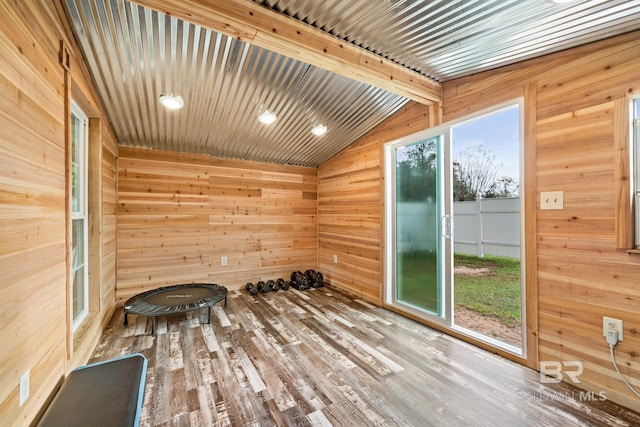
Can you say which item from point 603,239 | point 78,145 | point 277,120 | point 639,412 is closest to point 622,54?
point 603,239

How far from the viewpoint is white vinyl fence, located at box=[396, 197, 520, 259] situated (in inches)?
119

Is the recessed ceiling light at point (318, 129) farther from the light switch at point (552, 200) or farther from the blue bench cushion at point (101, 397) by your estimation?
the blue bench cushion at point (101, 397)

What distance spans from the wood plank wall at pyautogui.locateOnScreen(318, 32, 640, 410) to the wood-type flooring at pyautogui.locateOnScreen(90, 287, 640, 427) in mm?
326

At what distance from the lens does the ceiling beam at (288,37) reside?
155 cm

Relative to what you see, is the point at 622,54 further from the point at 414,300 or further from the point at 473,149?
the point at 473,149

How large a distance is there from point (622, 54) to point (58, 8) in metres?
3.55

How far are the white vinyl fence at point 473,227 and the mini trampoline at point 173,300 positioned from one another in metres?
2.49

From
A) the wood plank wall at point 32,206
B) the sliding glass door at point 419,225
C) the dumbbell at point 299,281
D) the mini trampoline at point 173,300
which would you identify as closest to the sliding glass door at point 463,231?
the sliding glass door at point 419,225

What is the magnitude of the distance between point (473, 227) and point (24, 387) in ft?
19.5

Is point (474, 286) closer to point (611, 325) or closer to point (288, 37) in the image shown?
point (611, 325)

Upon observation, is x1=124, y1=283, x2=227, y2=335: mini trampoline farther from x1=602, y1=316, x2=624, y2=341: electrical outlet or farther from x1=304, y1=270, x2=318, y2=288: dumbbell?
x1=602, y1=316, x2=624, y2=341: electrical outlet

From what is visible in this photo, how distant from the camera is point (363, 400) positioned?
1678 mm

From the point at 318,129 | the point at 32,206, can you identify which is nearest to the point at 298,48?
the point at 318,129

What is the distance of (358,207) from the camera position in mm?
3883
